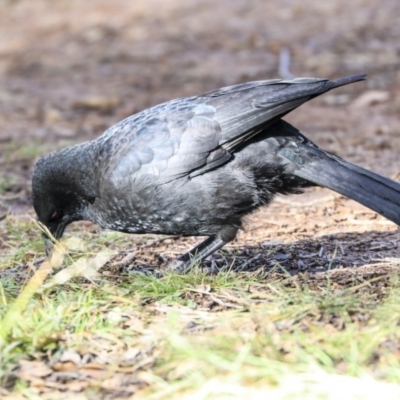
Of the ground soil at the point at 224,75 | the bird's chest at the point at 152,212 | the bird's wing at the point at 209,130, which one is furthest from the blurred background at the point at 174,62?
the bird's wing at the point at 209,130

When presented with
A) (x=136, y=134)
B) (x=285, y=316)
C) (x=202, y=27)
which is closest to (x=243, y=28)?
(x=202, y=27)

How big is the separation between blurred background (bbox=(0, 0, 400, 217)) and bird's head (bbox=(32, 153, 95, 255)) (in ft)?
5.85

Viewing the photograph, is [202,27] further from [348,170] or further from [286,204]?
[348,170]

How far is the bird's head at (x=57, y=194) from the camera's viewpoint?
5199mm

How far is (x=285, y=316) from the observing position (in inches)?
156

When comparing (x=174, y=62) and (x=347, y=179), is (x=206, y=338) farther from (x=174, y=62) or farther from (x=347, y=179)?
(x=174, y=62)

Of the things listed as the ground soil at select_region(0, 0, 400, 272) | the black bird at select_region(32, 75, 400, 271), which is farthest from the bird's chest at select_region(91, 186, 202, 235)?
the ground soil at select_region(0, 0, 400, 272)

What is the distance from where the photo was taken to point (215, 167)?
4.89 metres

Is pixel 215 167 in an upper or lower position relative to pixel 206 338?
upper

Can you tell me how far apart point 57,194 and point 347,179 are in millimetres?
1823

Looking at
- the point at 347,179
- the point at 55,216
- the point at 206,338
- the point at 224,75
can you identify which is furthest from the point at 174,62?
the point at 206,338

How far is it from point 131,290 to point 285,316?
967 mm

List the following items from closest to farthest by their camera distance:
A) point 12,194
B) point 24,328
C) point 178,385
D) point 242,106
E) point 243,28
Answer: point 178,385 → point 24,328 → point 242,106 → point 12,194 → point 243,28

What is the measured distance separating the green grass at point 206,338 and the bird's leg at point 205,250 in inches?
14.2
